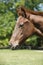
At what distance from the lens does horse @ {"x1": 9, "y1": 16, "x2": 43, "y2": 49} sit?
5.00ft

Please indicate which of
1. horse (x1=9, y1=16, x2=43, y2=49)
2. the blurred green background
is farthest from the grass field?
the blurred green background

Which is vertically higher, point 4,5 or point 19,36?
point 19,36

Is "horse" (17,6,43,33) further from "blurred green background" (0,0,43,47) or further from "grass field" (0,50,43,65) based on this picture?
"blurred green background" (0,0,43,47)

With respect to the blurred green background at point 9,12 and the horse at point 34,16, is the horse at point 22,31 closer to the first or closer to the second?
the horse at point 34,16

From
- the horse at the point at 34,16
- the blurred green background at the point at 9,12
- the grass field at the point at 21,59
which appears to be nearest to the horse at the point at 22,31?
the horse at the point at 34,16

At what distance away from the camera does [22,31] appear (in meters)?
1.55

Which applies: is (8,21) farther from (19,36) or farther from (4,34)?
(19,36)

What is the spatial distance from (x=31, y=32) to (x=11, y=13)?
654cm

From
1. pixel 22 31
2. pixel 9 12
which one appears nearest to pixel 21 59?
pixel 22 31

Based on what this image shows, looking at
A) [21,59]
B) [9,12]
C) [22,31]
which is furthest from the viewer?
[9,12]

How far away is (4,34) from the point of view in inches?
277

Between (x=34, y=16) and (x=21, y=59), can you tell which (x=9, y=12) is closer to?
(x=21, y=59)

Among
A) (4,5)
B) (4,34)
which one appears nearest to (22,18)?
(4,34)

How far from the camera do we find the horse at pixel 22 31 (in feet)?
5.00
